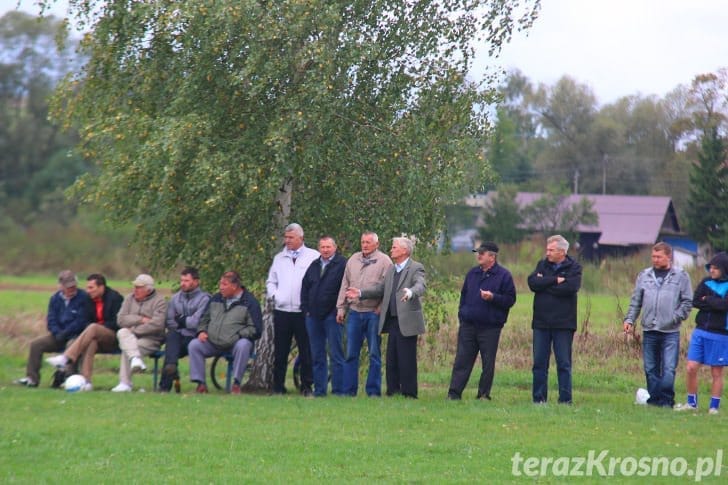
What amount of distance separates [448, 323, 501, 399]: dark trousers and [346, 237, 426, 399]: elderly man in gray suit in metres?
0.48

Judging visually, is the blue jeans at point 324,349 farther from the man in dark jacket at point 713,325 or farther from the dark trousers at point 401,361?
the man in dark jacket at point 713,325

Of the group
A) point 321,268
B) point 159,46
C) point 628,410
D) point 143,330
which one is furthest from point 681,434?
point 159,46

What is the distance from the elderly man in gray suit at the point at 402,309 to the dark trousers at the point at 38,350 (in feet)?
14.6

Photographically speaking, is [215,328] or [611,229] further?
[611,229]

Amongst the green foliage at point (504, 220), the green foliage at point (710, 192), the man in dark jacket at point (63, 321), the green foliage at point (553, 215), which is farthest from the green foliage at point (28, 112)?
the man in dark jacket at point (63, 321)

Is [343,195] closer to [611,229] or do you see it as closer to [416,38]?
[416,38]

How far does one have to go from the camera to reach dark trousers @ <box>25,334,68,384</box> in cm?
1382

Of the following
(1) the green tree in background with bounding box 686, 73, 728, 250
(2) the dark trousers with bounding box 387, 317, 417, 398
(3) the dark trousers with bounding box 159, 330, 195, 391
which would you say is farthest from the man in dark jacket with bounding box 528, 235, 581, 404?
(1) the green tree in background with bounding box 686, 73, 728, 250

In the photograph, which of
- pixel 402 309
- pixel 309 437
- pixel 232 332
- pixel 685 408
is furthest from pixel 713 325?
pixel 232 332

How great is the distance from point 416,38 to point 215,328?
455 cm

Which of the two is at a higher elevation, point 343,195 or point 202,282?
point 343,195

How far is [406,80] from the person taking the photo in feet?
45.1

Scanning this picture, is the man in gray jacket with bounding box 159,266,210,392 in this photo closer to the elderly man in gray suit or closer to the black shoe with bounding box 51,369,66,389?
the black shoe with bounding box 51,369,66,389

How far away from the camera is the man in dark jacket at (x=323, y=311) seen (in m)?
12.5
